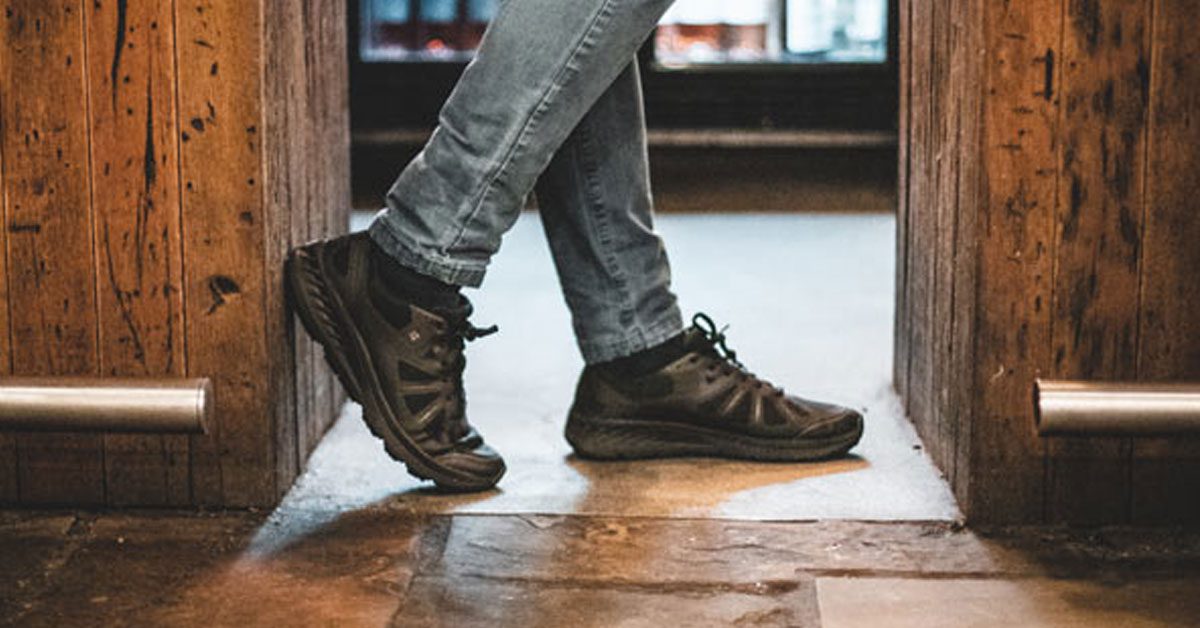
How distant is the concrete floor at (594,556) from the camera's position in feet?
5.17

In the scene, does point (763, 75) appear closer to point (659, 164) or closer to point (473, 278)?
point (659, 164)

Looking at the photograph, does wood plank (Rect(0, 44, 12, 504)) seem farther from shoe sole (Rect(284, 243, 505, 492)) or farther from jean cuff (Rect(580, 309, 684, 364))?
jean cuff (Rect(580, 309, 684, 364))

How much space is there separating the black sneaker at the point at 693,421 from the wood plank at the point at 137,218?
0.51m

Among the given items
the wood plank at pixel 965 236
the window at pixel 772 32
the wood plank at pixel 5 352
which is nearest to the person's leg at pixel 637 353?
the wood plank at pixel 965 236

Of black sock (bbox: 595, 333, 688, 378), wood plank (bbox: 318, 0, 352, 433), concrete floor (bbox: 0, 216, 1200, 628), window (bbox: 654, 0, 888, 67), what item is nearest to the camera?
concrete floor (bbox: 0, 216, 1200, 628)

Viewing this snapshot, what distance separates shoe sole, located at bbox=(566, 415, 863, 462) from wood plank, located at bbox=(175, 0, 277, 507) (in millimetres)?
416

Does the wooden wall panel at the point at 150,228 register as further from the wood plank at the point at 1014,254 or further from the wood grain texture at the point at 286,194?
the wood plank at the point at 1014,254

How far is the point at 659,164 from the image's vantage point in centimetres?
542

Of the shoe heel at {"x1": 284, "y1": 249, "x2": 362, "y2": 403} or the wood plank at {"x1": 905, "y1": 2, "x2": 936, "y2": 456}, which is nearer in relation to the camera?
the shoe heel at {"x1": 284, "y1": 249, "x2": 362, "y2": 403}

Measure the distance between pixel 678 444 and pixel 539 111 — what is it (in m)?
0.52

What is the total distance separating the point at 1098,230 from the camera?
5.90 feet

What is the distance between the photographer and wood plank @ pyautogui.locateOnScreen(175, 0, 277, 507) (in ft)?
5.95

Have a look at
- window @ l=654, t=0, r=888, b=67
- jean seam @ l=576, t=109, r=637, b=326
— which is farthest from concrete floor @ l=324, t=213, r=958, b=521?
window @ l=654, t=0, r=888, b=67

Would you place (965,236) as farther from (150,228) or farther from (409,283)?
(150,228)
